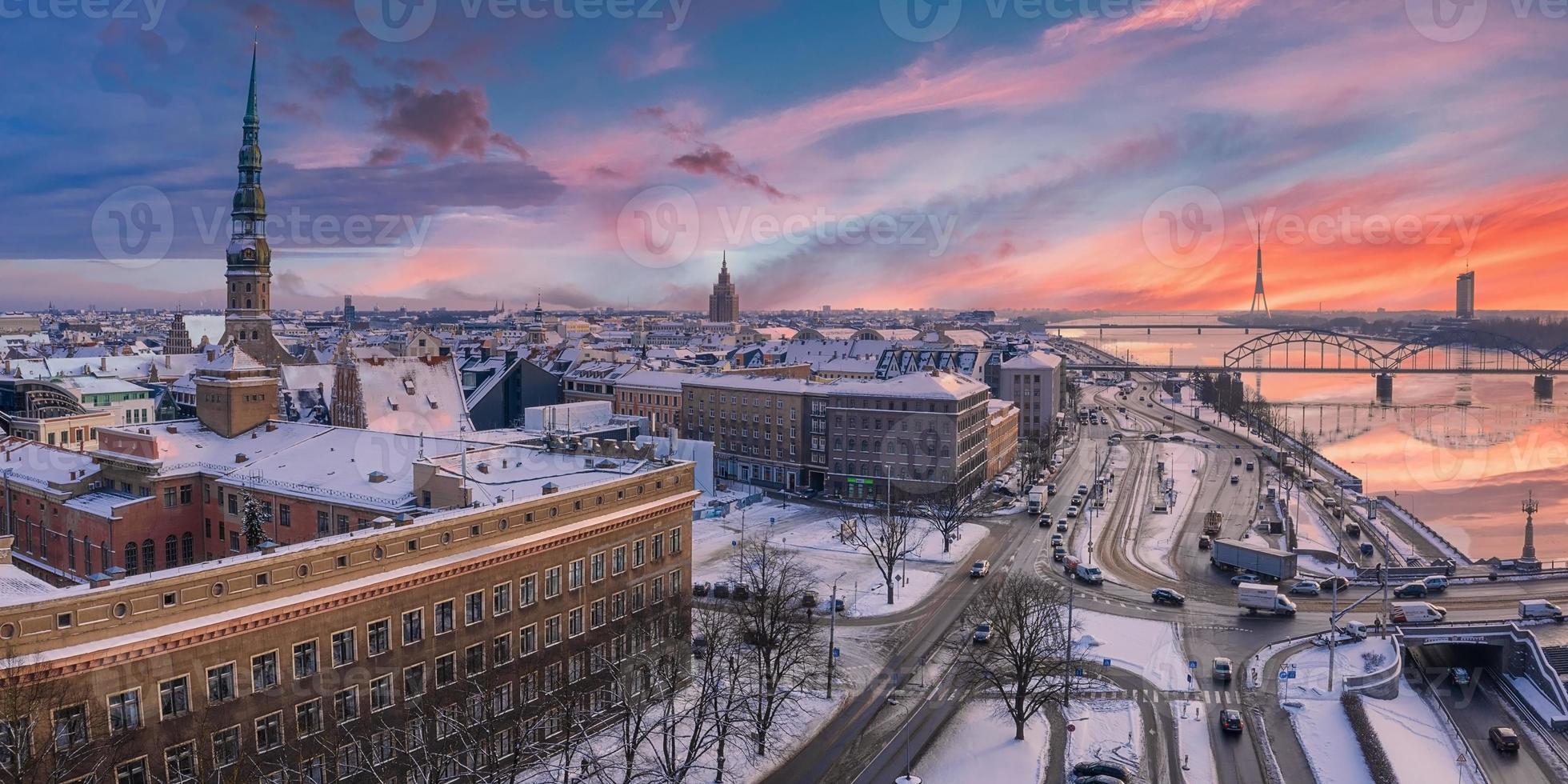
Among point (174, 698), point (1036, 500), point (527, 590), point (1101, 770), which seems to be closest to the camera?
point (174, 698)

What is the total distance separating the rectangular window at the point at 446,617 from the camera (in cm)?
2755

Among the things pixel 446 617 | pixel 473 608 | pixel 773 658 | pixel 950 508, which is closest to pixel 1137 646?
pixel 773 658

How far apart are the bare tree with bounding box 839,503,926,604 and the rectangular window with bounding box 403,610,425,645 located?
2578 cm

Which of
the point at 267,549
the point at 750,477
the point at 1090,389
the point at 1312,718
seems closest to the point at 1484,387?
the point at 1090,389

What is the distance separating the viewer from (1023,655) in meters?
34.0

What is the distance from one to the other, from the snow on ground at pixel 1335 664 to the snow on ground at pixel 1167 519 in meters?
12.1

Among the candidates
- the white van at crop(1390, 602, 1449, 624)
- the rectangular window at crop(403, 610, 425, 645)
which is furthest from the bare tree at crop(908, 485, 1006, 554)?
the rectangular window at crop(403, 610, 425, 645)

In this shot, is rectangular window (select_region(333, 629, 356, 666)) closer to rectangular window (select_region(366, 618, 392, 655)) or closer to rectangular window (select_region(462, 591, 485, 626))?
rectangular window (select_region(366, 618, 392, 655))

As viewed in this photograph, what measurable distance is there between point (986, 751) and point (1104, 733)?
4.29m

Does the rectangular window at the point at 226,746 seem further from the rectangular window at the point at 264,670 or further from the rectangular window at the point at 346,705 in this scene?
the rectangular window at the point at 346,705

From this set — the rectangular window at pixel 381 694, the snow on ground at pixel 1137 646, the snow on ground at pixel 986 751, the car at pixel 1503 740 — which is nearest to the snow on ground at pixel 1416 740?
the car at pixel 1503 740

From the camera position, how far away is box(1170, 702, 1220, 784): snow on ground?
30.5 metres

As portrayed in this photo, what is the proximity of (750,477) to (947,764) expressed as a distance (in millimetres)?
52956

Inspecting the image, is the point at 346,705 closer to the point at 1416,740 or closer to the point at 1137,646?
the point at 1137,646
